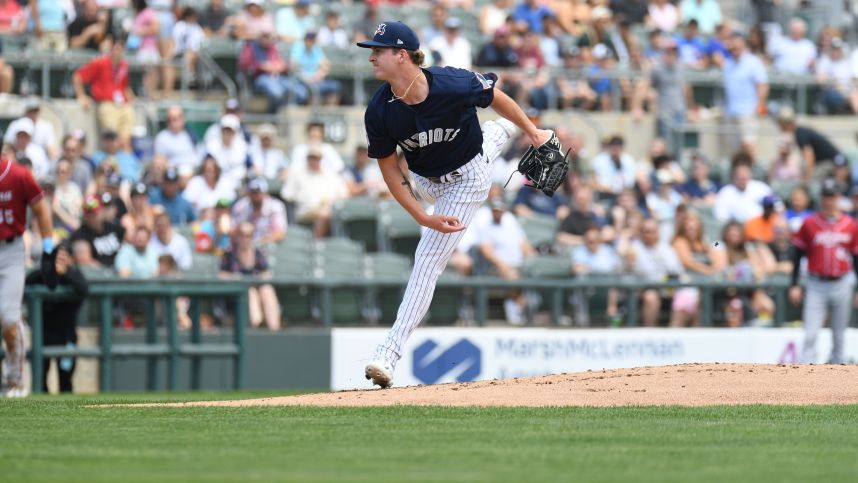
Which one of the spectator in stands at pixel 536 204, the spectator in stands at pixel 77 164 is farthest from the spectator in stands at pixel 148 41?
the spectator in stands at pixel 536 204

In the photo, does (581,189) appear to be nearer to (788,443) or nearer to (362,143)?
(362,143)

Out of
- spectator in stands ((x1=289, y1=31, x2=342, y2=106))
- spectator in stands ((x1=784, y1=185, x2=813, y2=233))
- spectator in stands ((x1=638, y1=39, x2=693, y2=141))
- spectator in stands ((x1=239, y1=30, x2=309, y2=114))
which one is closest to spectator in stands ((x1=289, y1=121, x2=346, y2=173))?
spectator in stands ((x1=239, y1=30, x2=309, y2=114))

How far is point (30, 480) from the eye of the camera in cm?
583

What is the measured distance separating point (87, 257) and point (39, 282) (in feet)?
4.73

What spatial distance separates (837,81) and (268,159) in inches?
350

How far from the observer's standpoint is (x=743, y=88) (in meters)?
21.1

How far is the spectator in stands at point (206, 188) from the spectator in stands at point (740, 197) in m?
6.01

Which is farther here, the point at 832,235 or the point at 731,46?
the point at 731,46

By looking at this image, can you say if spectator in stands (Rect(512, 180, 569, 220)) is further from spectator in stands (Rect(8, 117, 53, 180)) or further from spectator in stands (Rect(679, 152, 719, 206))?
spectator in stands (Rect(8, 117, 53, 180))

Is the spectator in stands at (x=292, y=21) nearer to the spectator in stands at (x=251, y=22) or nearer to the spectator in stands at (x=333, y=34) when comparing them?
the spectator in stands at (x=333, y=34)

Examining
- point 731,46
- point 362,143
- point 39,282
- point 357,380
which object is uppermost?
point 731,46

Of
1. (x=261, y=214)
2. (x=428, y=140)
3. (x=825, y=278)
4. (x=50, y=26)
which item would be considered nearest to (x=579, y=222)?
(x=825, y=278)

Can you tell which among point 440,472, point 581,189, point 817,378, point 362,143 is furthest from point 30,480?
point 362,143

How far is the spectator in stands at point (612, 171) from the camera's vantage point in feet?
61.8
